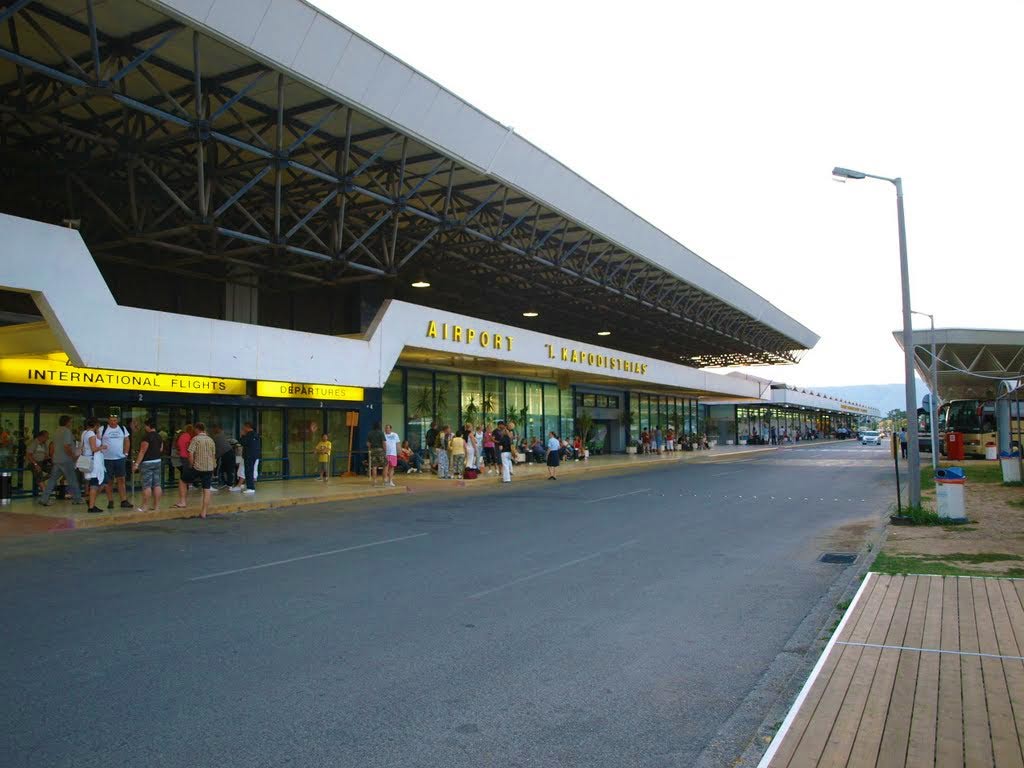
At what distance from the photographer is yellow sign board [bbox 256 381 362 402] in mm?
22266

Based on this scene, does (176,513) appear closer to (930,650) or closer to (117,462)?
(117,462)

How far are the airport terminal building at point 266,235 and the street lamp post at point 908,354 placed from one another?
10572mm

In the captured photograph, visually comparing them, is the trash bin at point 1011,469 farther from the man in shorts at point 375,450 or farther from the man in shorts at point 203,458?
the man in shorts at point 203,458

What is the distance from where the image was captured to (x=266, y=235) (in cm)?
1944

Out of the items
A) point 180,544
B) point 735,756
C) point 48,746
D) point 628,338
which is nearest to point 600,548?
point 180,544

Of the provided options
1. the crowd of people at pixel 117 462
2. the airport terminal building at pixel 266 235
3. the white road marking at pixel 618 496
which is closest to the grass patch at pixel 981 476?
the white road marking at pixel 618 496

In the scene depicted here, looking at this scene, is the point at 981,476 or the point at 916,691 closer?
the point at 916,691

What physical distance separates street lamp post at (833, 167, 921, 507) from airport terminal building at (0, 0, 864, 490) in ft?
34.7

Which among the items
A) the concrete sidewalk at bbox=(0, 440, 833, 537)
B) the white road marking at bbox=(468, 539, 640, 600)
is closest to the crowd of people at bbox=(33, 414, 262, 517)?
the concrete sidewalk at bbox=(0, 440, 833, 537)

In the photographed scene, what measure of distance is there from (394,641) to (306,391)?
1825cm

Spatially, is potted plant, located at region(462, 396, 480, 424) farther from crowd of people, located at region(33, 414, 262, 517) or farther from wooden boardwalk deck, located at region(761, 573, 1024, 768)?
wooden boardwalk deck, located at region(761, 573, 1024, 768)

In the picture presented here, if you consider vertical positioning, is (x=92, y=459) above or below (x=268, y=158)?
below

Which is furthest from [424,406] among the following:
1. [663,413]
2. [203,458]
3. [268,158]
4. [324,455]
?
[663,413]

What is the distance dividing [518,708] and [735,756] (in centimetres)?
132
